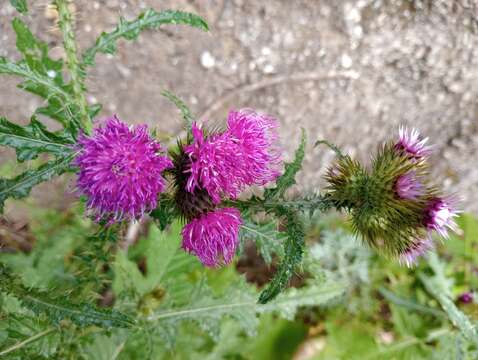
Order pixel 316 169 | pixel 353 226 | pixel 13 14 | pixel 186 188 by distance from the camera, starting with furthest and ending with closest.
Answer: pixel 316 169 < pixel 13 14 < pixel 353 226 < pixel 186 188

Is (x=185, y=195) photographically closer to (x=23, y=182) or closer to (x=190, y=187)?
(x=190, y=187)

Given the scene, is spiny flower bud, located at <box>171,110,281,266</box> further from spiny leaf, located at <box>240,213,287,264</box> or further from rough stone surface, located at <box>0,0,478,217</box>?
rough stone surface, located at <box>0,0,478,217</box>

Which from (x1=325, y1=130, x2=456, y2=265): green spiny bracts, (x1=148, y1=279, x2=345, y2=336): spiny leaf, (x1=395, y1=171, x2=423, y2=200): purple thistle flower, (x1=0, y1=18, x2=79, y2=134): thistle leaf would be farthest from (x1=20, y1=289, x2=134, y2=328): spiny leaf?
(x1=395, y1=171, x2=423, y2=200): purple thistle flower

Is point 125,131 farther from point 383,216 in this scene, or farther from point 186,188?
point 383,216

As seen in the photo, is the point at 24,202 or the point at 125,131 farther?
the point at 24,202

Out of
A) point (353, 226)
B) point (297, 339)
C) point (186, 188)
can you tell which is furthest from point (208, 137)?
point (297, 339)

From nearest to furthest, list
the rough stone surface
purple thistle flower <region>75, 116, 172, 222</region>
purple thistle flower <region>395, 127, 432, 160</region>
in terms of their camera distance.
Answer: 1. purple thistle flower <region>75, 116, 172, 222</region>
2. purple thistle flower <region>395, 127, 432, 160</region>
3. the rough stone surface

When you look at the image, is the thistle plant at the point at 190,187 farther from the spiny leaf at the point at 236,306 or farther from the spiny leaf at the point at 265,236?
the spiny leaf at the point at 236,306
